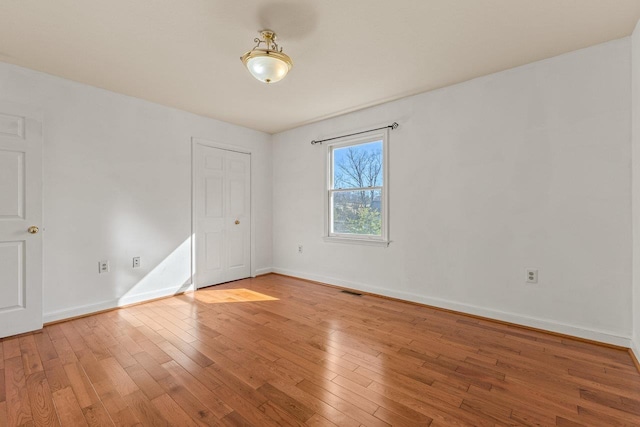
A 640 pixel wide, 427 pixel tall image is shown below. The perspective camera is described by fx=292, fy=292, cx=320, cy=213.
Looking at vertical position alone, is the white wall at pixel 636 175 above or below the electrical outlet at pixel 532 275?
above

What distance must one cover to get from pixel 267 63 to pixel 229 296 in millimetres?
2912

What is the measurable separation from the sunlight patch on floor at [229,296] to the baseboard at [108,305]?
1.09 ft

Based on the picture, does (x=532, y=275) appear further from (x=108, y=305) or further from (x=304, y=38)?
(x=108, y=305)

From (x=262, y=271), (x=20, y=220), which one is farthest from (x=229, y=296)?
(x=20, y=220)

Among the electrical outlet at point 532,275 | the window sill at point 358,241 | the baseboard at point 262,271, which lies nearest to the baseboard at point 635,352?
the electrical outlet at point 532,275

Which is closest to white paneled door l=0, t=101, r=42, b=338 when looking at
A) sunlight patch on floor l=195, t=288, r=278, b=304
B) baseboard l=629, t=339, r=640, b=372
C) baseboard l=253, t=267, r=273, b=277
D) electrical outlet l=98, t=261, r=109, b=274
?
electrical outlet l=98, t=261, r=109, b=274

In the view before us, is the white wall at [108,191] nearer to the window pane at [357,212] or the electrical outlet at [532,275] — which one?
the window pane at [357,212]

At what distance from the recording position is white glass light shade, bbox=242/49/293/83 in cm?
228

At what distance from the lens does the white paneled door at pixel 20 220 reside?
2.66 metres

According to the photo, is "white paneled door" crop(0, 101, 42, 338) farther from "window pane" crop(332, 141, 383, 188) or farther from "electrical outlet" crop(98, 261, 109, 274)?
"window pane" crop(332, 141, 383, 188)

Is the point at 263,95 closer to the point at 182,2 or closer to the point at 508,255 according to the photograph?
the point at 182,2

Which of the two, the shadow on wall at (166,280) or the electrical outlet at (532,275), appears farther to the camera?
the shadow on wall at (166,280)

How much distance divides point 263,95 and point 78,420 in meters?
3.28

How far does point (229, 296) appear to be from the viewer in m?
3.92
